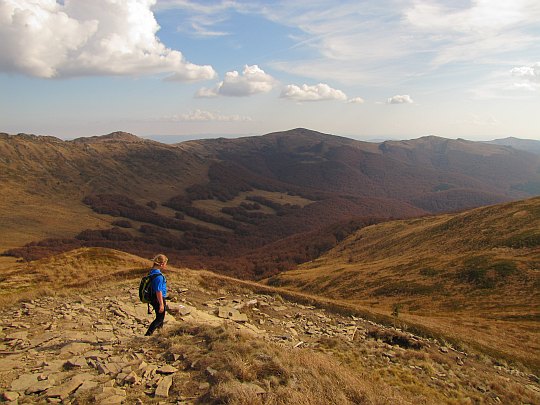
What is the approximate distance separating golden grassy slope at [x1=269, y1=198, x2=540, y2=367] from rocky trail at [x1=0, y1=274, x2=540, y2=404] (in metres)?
5.95

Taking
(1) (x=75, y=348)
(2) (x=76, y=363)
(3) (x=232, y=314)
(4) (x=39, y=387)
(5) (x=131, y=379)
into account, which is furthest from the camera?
(3) (x=232, y=314)

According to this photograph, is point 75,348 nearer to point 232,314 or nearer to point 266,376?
point 266,376

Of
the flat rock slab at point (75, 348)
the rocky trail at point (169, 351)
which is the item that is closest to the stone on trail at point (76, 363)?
the rocky trail at point (169, 351)

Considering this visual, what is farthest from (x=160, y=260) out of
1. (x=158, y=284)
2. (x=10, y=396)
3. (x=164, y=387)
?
(x=10, y=396)

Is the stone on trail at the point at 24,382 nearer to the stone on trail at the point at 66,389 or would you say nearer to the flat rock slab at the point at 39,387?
the flat rock slab at the point at 39,387

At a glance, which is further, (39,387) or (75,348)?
(75,348)

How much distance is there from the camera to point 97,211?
17288 centimetres

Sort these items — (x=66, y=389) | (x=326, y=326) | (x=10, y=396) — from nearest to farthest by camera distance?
(x=10, y=396) → (x=66, y=389) → (x=326, y=326)

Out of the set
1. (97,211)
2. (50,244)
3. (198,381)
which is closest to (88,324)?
(198,381)

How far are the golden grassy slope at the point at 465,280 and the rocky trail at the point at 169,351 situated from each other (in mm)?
5954

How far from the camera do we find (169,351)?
44.1 ft

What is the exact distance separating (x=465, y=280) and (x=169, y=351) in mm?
38978

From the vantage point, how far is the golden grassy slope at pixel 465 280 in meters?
28.3

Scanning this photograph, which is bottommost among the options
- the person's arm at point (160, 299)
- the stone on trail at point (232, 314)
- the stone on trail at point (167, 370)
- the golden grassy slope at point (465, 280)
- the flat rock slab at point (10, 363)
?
the golden grassy slope at point (465, 280)
